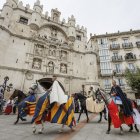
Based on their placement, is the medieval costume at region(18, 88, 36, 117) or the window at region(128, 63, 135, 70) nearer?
the medieval costume at region(18, 88, 36, 117)

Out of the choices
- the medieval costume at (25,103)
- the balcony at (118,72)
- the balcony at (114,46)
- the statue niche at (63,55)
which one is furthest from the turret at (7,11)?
the balcony at (118,72)

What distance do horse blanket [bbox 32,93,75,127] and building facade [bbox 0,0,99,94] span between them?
15.3m

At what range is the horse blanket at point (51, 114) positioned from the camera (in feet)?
13.3

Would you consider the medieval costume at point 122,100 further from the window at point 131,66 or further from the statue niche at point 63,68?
the window at point 131,66

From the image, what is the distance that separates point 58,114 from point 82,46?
960 inches

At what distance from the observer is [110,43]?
2916cm

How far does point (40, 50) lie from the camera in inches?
866

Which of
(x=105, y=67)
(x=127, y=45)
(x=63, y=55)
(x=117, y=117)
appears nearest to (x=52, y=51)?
(x=63, y=55)

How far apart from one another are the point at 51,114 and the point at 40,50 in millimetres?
19328

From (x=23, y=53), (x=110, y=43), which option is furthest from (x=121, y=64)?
(x=23, y=53)

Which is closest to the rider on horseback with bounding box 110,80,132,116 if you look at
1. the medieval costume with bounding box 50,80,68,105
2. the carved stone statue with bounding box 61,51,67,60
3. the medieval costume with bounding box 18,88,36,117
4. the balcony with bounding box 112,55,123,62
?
the medieval costume with bounding box 50,80,68,105

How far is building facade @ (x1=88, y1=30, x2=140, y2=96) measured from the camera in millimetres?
25531

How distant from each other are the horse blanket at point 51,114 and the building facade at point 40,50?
15.3 metres

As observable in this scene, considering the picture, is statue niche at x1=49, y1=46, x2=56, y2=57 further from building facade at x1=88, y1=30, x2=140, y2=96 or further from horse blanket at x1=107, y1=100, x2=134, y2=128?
horse blanket at x1=107, y1=100, x2=134, y2=128
